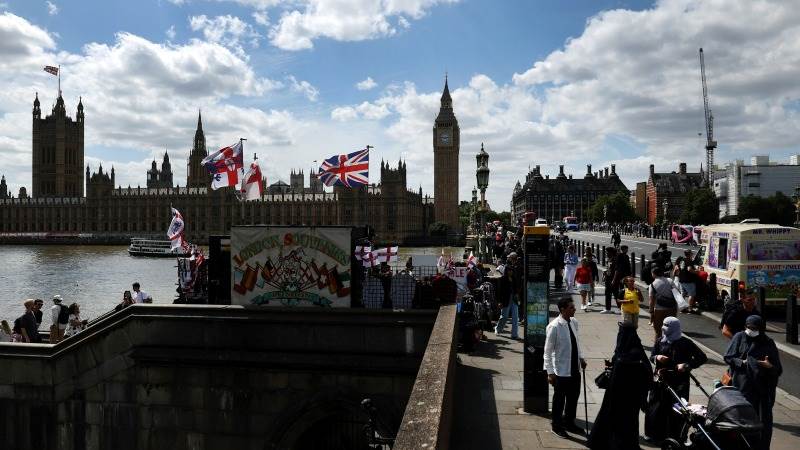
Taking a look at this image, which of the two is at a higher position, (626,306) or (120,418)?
(626,306)

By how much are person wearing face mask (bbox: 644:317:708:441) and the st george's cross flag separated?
17919mm

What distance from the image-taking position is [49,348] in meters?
12.0

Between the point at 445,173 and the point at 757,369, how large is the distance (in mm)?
137279

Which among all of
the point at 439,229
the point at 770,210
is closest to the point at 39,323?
the point at 770,210

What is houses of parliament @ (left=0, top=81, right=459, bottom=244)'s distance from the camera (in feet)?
456

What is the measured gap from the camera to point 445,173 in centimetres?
14312

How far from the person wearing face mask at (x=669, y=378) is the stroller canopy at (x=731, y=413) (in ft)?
3.75

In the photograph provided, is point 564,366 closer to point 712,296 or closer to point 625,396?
point 625,396

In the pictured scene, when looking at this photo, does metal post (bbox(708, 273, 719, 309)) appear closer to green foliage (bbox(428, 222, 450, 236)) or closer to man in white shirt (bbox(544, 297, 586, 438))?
man in white shirt (bbox(544, 297, 586, 438))

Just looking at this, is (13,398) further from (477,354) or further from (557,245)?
(557,245)

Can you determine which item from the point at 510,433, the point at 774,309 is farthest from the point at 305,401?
the point at 774,309

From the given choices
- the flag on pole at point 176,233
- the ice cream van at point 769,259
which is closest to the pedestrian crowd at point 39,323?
the flag on pole at point 176,233

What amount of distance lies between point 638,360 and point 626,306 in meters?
4.83

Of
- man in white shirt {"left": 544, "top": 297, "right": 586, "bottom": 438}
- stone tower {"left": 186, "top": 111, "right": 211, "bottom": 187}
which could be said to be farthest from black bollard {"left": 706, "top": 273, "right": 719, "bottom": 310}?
stone tower {"left": 186, "top": 111, "right": 211, "bottom": 187}
